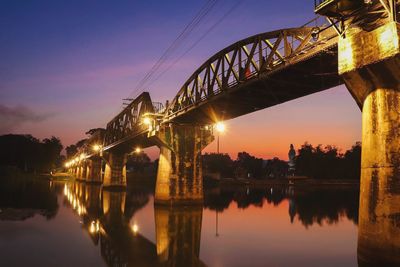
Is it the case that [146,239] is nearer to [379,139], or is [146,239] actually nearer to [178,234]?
[178,234]

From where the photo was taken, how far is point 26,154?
539 feet

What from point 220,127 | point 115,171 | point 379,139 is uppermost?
point 220,127

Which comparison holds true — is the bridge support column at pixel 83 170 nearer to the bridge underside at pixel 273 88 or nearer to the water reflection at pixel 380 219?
the bridge underside at pixel 273 88

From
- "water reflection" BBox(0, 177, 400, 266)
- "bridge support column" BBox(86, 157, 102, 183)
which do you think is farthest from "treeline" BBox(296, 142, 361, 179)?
"water reflection" BBox(0, 177, 400, 266)

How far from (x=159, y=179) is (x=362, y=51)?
29571mm

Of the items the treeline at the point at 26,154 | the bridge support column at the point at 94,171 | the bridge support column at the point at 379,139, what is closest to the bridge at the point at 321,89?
the bridge support column at the point at 379,139

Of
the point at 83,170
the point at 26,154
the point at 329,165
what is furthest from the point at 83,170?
the point at 329,165

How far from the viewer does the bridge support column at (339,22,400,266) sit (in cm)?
1420

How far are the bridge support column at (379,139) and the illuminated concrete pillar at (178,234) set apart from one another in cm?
727

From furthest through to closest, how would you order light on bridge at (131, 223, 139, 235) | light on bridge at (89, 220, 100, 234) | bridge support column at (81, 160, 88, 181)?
1. bridge support column at (81, 160, 88, 181)
2. light on bridge at (131, 223, 139, 235)
3. light on bridge at (89, 220, 100, 234)

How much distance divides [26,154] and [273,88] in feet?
527

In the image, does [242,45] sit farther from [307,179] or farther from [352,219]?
[307,179]

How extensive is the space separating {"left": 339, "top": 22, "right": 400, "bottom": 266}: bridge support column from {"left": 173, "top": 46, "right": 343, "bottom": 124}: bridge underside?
11.5 ft

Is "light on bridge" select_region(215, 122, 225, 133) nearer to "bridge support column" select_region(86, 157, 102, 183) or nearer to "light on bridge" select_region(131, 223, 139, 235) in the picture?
"light on bridge" select_region(131, 223, 139, 235)
